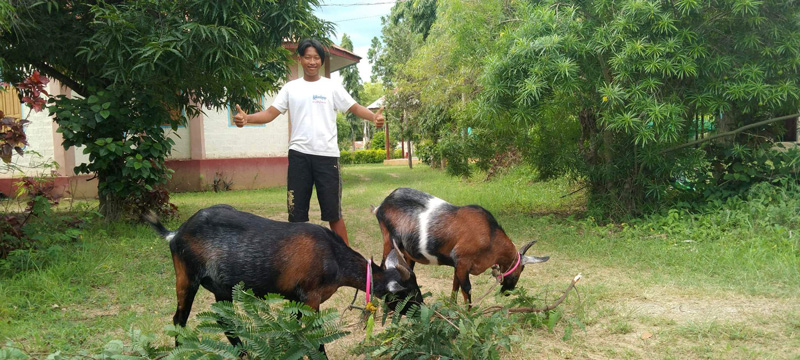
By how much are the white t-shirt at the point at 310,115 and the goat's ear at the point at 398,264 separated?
1.59 meters

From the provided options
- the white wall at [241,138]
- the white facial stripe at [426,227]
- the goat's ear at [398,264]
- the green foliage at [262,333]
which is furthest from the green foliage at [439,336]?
the white wall at [241,138]

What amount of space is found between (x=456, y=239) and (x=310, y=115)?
163 cm

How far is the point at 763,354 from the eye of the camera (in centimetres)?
332

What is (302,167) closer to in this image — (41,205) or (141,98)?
(41,205)

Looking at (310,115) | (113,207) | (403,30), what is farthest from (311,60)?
(403,30)

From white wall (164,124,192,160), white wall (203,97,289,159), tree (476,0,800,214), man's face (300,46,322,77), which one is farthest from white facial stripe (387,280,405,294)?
white wall (164,124,192,160)

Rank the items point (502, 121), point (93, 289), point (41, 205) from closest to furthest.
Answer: point (93, 289), point (41, 205), point (502, 121)

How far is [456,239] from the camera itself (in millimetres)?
4039

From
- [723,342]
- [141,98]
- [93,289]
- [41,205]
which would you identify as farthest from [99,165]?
[723,342]

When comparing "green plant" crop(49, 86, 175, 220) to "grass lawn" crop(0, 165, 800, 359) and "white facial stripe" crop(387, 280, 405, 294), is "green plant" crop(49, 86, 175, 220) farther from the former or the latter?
"white facial stripe" crop(387, 280, 405, 294)

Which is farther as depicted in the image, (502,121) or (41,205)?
(502,121)

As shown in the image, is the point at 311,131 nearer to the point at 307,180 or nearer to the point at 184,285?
the point at 307,180

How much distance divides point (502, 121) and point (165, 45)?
15.0 feet

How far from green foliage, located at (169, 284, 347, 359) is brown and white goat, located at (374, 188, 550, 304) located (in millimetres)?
1463
